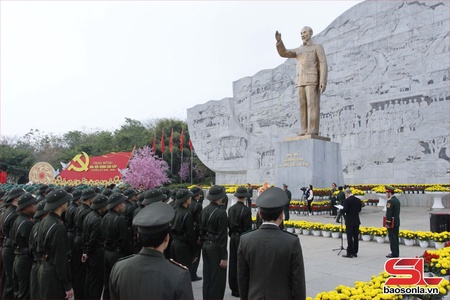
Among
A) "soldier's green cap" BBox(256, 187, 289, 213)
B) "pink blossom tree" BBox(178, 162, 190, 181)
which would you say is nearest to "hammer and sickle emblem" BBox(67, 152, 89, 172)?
"pink blossom tree" BBox(178, 162, 190, 181)

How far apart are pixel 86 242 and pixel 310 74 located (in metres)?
10.2

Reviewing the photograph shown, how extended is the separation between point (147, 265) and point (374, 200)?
50.1 feet

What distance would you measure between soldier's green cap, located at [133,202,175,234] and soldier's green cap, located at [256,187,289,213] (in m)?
0.78

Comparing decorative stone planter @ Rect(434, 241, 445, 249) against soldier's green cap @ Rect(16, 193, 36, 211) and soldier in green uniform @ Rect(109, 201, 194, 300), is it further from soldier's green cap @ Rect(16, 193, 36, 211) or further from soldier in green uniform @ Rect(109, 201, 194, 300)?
soldier's green cap @ Rect(16, 193, 36, 211)

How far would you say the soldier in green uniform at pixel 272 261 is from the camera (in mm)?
2420

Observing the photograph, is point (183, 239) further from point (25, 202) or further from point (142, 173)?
point (142, 173)

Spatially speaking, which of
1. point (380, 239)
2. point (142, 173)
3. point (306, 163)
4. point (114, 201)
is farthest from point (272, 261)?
point (142, 173)

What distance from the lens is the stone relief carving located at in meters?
16.9

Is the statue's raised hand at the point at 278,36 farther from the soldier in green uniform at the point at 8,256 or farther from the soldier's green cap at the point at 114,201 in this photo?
the soldier in green uniform at the point at 8,256

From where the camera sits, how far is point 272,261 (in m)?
2.43

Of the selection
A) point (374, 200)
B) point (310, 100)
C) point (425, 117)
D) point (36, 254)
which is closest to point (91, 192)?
point (36, 254)

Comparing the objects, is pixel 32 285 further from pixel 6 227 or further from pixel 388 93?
pixel 388 93

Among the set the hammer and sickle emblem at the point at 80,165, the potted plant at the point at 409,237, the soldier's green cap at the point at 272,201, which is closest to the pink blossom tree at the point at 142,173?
the hammer and sickle emblem at the point at 80,165

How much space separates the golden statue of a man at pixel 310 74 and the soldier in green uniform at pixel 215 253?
8.97 meters
